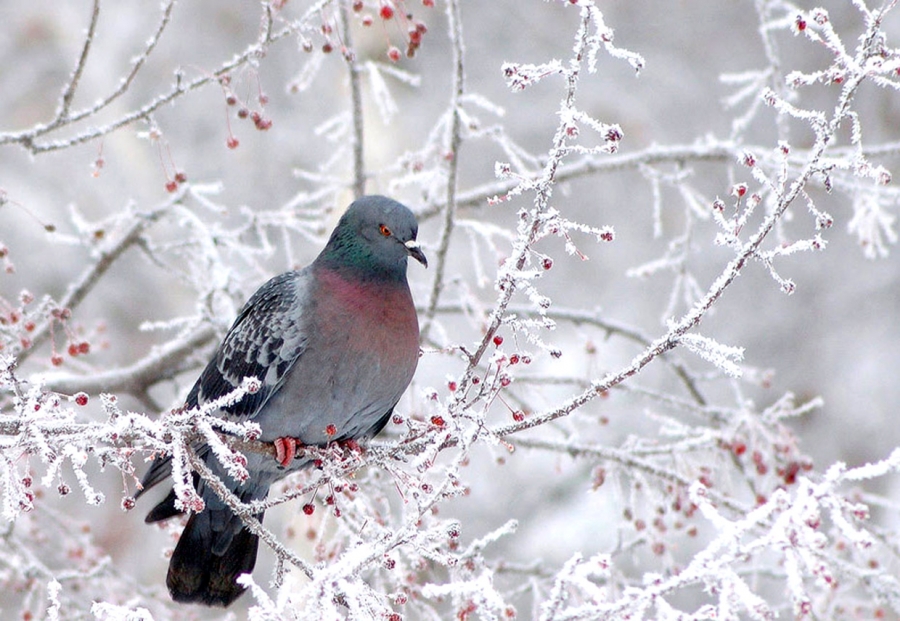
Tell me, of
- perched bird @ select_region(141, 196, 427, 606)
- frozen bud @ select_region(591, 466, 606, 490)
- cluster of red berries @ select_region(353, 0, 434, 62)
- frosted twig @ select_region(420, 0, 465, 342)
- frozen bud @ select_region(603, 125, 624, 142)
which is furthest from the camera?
frosted twig @ select_region(420, 0, 465, 342)

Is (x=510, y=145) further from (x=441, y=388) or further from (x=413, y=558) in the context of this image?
(x=441, y=388)

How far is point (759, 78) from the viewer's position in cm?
491

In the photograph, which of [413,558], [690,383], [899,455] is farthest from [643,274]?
[899,455]

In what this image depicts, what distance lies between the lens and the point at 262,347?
158 inches

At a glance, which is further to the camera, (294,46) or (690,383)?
(294,46)

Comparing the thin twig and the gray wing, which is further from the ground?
the thin twig

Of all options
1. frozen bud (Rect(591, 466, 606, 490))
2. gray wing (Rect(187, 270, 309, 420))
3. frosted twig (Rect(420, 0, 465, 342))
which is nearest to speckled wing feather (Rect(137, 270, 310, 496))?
gray wing (Rect(187, 270, 309, 420))

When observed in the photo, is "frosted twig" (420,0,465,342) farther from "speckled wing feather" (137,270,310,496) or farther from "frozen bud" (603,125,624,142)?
"frozen bud" (603,125,624,142)

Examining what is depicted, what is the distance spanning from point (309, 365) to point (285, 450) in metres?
0.35

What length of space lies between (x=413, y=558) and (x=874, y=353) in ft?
26.3

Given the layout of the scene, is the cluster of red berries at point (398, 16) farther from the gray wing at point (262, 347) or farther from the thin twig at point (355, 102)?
the gray wing at point (262, 347)

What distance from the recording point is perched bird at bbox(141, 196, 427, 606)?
3.87 meters

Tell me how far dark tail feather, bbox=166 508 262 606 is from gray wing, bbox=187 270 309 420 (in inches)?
21.6

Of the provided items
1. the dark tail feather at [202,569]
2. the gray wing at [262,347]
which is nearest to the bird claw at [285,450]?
the gray wing at [262,347]
